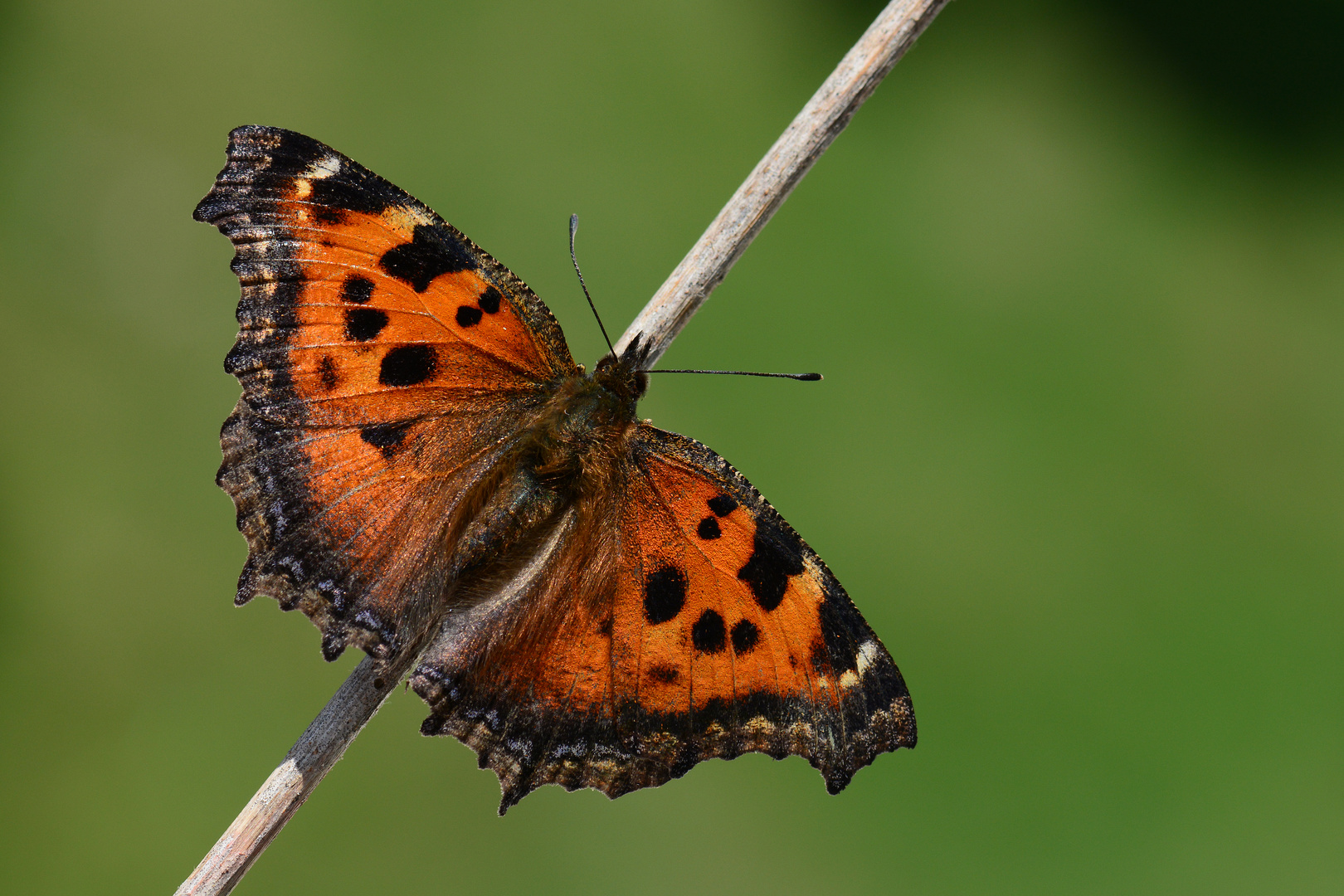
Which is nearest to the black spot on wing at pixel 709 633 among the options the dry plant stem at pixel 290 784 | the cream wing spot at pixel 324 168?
Result: the dry plant stem at pixel 290 784

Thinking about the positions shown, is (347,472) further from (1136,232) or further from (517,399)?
(1136,232)

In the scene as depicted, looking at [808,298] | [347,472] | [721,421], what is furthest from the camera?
[808,298]

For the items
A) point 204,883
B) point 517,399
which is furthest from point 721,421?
point 204,883

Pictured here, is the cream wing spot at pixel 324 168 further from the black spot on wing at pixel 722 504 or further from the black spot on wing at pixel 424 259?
the black spot on wing at pixel 722 504

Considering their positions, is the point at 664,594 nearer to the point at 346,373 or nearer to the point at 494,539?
the point at 494,539

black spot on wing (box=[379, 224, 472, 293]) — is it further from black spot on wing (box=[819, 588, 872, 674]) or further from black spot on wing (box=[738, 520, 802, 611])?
black spot on wing (box=[819, 588, 872, 674])

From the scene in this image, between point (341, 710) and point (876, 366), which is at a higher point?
point (876, 366)
